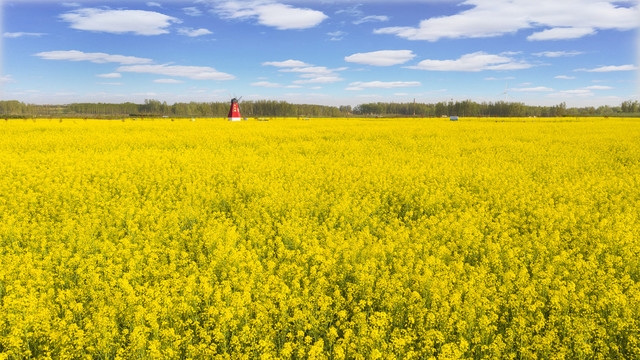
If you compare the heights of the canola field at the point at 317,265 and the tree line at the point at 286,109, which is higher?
the tree line at the point at 286,109

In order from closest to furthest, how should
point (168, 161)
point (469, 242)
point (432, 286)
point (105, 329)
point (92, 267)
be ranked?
point (105, 329)
point (432, 286)
point (92, 267)
point (469, 242)
point (168, 161)

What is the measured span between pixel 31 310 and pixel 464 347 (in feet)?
16.7

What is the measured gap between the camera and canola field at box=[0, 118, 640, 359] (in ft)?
14.1

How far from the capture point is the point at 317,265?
248 inches

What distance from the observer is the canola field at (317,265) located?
4.31m

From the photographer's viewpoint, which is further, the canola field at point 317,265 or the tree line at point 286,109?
the tree line at point 286,109

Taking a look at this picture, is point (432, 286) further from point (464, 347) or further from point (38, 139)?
point (38, 139)

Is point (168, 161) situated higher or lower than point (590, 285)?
higher

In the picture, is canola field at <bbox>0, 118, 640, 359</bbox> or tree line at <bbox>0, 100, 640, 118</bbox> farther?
tree line at <bbox>0, 100, 640, 118</bbox>

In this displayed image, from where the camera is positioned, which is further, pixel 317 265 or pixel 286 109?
pixel 286 109

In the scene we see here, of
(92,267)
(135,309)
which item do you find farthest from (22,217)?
(135,309)

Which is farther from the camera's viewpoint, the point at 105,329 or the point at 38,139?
the point at 38,139

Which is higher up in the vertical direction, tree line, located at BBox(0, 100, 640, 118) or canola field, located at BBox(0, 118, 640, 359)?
tree line, located at BBox(0, 100, 640, 118)

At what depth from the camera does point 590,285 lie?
17.8ft
